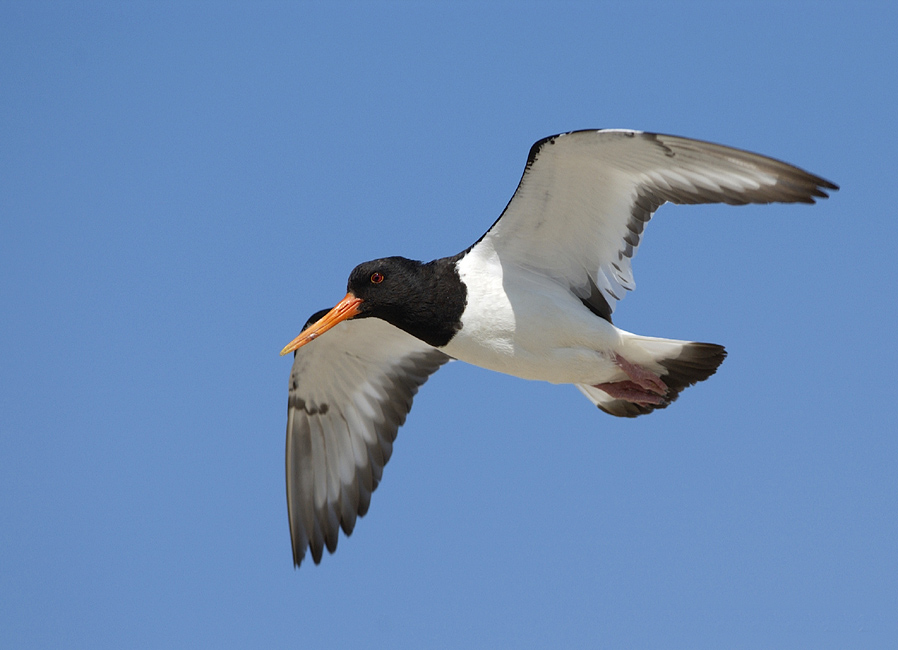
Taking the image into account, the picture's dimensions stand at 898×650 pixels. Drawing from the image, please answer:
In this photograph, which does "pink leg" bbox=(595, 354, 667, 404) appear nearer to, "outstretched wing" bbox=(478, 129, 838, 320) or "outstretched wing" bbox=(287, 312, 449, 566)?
"outstretched wing" bbox=(478, 129, 838, 320)

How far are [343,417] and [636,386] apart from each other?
2874mm

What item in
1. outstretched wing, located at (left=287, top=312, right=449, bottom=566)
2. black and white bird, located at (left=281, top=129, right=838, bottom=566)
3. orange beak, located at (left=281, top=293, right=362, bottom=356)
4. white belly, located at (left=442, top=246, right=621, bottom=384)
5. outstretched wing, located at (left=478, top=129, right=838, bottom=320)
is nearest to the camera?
outstretched wing, located at (left=478, top=129, right=838, bottom=320)

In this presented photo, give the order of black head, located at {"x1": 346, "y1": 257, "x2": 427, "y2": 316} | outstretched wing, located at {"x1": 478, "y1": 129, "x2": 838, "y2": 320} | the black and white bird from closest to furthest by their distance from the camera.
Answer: outstretched wing, located at {"x1": 478, "y1": 129, "x2": 838, "y2": 320} → the black and white bird → black head, located at {"x1": 346, "y1": 257, "x2": 427, "y2": 316}

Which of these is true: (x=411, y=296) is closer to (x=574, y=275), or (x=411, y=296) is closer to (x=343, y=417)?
(x=574, y=275)

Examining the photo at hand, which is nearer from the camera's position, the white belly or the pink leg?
the white belly

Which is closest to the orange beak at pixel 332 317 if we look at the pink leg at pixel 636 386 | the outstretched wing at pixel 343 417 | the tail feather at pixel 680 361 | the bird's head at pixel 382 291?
the bird's head at pixel 382 291

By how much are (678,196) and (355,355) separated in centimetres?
359

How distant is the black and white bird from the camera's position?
6156 mm

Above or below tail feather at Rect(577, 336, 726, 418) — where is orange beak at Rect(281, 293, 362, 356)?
above

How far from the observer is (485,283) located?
22.9 feet

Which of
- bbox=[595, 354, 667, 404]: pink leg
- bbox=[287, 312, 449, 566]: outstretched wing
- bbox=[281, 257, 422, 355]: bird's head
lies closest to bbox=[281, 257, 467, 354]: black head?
bbox=[281, 257, 422, 355]: bird's head

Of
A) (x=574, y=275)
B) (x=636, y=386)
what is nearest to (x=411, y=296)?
(x=574, y=275)

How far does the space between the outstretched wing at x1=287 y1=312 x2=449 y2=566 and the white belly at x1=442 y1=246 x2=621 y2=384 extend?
1586 millimetres

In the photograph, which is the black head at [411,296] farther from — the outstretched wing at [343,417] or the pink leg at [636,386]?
the pink leg at [636,386]
